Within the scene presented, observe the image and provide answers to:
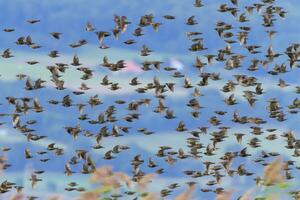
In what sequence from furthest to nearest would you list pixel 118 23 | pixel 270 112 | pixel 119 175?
pixel 270 112 < pixel 118 23 < pixel 119 175

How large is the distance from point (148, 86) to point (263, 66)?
512 inches

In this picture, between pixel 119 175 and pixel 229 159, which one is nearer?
pixel 119 175

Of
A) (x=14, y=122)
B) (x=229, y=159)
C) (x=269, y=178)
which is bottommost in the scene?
(x=269, y=178)

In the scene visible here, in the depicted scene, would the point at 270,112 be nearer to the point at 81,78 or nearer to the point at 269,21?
the point at 269,21

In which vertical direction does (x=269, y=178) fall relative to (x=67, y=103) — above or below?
below

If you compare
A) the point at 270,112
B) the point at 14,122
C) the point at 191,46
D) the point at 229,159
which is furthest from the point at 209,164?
the point at 14,122

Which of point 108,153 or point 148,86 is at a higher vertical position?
point 148,86

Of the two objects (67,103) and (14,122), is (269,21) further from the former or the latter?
(14,122)

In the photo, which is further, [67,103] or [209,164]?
[209,164]

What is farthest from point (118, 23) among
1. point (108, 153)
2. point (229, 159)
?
point (229, 159)

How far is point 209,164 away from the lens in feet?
315

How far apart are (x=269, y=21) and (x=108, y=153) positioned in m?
21.5

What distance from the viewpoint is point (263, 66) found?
282ft

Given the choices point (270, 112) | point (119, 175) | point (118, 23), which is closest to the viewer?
point (119, 175)
